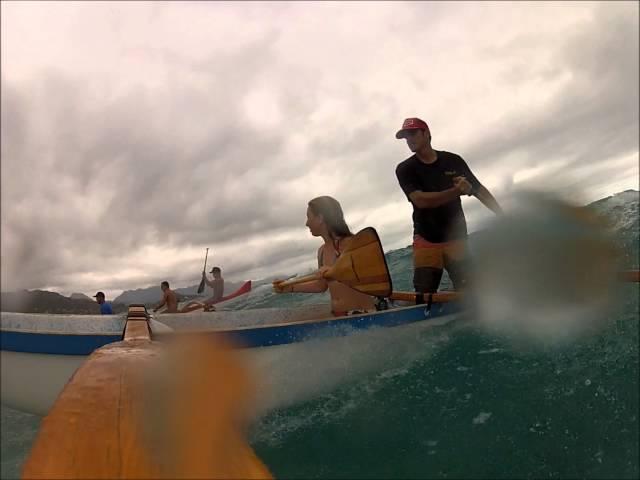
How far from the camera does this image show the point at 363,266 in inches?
165

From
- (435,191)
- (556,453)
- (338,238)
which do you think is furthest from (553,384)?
(338,238)

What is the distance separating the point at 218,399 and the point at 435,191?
157 inches

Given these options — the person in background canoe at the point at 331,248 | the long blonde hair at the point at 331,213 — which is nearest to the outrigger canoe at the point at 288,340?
the person in background canoe at the point at 331,248

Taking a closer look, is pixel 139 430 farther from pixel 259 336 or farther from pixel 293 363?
pixel 293 363

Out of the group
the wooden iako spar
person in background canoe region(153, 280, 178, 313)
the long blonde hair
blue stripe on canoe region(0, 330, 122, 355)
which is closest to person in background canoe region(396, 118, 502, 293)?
the long blonde hair

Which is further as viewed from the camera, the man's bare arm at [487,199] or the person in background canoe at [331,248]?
the man's bare arm at [487,199]

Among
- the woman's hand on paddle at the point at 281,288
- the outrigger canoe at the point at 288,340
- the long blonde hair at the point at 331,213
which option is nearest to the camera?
the outrigger canoe at the point at 288,340

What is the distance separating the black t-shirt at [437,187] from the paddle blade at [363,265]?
695mm

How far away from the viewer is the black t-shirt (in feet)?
15.0

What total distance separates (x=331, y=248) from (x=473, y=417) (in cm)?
201

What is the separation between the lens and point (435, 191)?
4.57 m

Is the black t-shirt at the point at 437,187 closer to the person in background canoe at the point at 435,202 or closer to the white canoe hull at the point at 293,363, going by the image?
the person in background canoe at the point at 435,202

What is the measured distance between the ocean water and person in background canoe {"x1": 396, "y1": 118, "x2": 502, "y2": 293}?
633 millimetres

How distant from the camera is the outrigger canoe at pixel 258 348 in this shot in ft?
11.6
